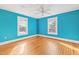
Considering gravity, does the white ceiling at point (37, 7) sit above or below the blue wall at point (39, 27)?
above

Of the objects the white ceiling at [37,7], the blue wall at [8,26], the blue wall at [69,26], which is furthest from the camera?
the blue wall at [69,26]

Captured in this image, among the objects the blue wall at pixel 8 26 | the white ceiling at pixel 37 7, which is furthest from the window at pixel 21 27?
the white ceiling at pixel 37 7

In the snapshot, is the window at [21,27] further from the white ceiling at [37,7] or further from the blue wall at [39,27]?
the white ceiling at [37,7]

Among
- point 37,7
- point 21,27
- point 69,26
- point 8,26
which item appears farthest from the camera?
point 69,26

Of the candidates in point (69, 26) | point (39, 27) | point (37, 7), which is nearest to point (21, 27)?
point (37, 7)

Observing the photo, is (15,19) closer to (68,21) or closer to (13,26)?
(13,26)

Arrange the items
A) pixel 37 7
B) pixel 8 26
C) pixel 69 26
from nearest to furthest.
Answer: pixel 37 7 → pixel 8 26 → pixel 69 26

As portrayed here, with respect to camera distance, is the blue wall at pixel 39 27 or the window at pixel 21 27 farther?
the blue wall at pixel 39 27

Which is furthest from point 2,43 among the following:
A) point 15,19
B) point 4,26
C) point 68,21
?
point 68,21

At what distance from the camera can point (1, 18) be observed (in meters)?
4.67

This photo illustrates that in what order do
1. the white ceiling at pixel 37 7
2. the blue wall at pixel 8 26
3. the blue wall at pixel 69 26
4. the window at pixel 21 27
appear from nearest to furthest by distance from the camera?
1. the white ceiling at pixel 37 7
2. the window at pixel 21 27
3. the blue wall at pixel 8 26
4. the blue wall at pixel 69 26

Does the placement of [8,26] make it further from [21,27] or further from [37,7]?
[37,7]
